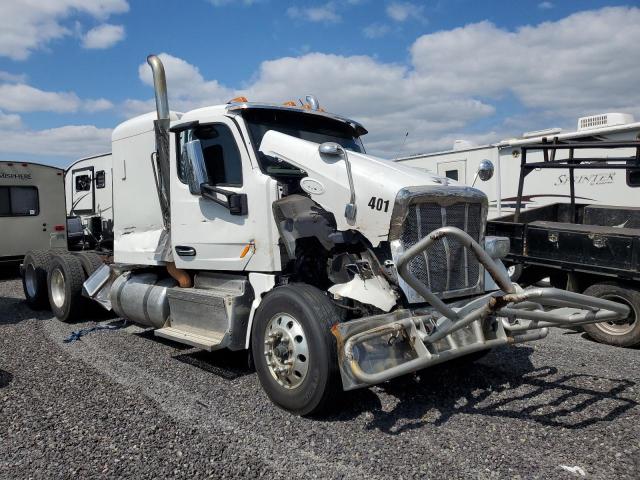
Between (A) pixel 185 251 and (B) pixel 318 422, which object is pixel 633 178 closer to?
(A) pixel 185 251

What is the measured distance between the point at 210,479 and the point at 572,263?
5.48m

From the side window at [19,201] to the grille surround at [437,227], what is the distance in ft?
40.7

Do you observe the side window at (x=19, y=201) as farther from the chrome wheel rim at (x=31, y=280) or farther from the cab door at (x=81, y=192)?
the chrome wheel rim at (x=31, y=280)

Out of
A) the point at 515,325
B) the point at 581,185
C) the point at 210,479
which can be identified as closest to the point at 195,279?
the point at 210,479

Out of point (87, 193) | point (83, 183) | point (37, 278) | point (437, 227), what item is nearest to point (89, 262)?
point (37, 278)

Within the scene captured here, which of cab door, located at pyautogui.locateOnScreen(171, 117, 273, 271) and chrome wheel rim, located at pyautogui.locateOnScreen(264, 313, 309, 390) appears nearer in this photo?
chrome wheel rim, located at pyautogui.locateOnScreen(264, 313, 309, 390)

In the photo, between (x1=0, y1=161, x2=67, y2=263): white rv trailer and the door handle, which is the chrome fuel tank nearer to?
the door handle

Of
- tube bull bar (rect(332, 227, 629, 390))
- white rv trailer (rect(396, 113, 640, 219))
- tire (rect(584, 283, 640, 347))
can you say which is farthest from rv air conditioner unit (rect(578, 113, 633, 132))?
tube bull bar (rect(332, 227, 629, 390))

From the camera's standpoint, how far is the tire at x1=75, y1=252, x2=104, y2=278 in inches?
320

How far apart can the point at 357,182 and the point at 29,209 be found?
12095 mm

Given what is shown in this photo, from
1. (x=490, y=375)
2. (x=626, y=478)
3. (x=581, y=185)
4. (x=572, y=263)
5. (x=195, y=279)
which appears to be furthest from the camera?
(x=581, y=185)

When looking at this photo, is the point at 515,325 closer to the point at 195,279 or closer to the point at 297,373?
the point at 297,373

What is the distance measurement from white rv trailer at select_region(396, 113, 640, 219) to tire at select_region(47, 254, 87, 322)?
251 inches

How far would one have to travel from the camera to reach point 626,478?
3459 mm
